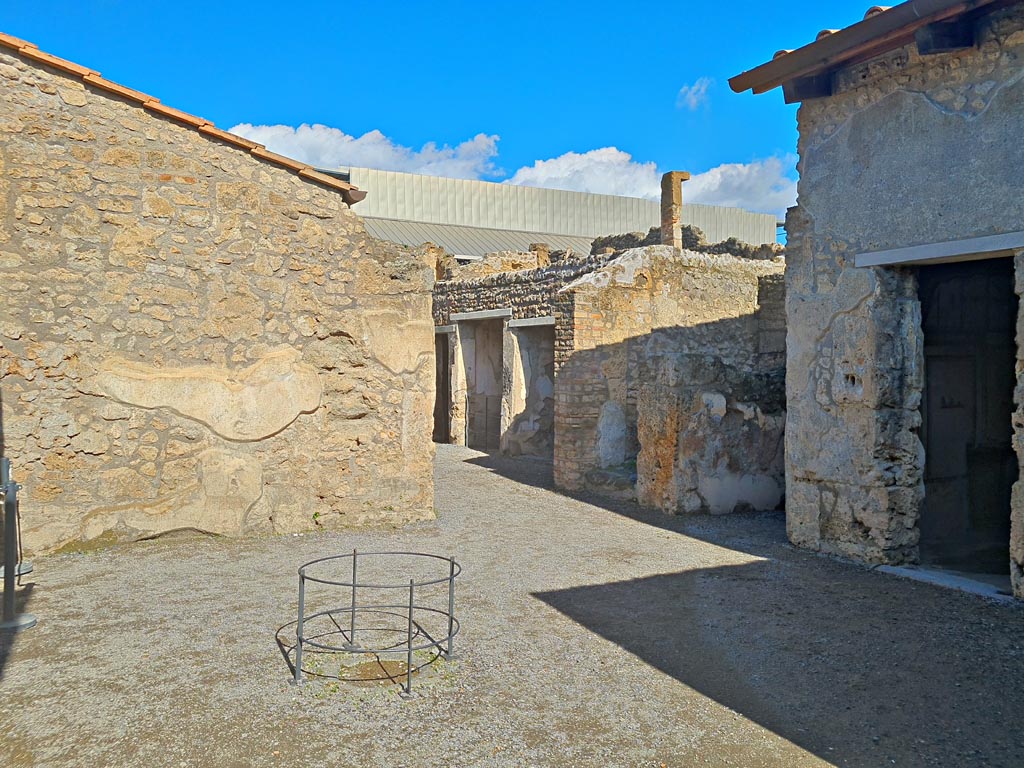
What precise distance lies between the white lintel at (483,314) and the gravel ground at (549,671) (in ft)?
21.6

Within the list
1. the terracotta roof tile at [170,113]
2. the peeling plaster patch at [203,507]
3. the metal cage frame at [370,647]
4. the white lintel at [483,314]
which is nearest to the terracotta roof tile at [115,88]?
the terracotta roof tile at [170,113]

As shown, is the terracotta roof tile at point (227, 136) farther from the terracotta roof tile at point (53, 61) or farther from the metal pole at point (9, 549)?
the metal pole at point (9, 549)

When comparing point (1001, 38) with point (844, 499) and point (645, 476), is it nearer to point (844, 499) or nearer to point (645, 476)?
point (844, 499)

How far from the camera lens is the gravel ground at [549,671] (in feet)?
10.6

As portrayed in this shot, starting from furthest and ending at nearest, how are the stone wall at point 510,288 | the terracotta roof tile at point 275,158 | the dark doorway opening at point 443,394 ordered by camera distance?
the dark doorway opening at point 443,394 → the stone wall at point 510,288 → the terracotta roof tile at point 275,158

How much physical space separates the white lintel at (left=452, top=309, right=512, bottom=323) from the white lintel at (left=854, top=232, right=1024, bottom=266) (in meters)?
6.99

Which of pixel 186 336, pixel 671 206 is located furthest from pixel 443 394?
pixel 186 336

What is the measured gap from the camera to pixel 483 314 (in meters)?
13.2

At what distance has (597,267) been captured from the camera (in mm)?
10625

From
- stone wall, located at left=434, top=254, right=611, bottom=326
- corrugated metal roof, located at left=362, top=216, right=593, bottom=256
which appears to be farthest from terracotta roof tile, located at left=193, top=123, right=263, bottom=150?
corrugated metal roof, located at left=362, top=216, right=593, bottom=256

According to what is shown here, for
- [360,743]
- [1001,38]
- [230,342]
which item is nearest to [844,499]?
[1001,38]

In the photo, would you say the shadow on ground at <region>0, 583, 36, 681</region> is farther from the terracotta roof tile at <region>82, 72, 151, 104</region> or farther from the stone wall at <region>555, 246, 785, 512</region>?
the stone wall at <region>555, 246, 785, 512</region>

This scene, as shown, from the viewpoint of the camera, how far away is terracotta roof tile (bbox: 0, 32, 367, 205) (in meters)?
5.83

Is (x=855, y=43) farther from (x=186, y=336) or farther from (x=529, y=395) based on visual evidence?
(x=529, y=395)
